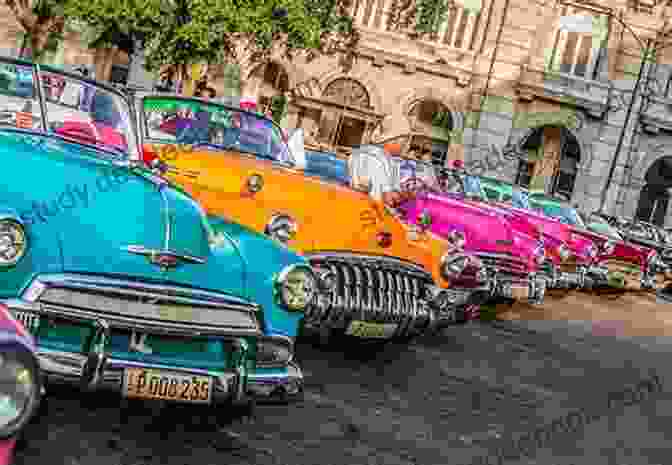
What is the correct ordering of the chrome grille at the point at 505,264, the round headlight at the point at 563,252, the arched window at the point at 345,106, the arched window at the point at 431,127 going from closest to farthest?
1. the chrome grille at the point at 505,264
2. the round headlight at the point at 563,252
3. the arched window at the point at 431,127
4. the arched window at the point at 345,106

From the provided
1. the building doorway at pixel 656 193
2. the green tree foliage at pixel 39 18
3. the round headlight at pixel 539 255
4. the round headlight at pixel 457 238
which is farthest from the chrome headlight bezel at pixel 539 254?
the building doorway at pixel 656 193

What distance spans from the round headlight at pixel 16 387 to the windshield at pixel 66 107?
2677mm

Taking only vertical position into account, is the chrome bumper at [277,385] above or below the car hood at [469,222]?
below

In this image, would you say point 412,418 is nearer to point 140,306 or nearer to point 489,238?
point 140,306

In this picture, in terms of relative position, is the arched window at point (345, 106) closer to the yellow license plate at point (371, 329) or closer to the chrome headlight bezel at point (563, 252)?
the chrome headlight bezel at point (563, 252)

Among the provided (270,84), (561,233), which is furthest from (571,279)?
(270,84)

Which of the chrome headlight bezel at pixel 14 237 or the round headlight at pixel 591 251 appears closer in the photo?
the chrome headlight bezel at pixel 14 237

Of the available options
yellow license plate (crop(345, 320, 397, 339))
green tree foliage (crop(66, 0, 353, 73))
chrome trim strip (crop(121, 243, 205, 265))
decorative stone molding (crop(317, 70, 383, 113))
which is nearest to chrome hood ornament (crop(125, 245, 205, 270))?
chrome trim strip (crop(121, 243, 205, 265))

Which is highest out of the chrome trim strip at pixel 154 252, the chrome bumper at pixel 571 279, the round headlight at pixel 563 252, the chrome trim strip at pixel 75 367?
the chrome trim strip at pixel 154 252

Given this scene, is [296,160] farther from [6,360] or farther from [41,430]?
[6,360]

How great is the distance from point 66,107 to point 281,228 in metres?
1.87

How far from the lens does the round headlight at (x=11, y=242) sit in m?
4.32

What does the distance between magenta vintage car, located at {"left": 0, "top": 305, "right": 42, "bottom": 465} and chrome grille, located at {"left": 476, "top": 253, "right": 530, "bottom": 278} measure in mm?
8548

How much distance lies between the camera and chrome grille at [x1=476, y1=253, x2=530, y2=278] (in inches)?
454
